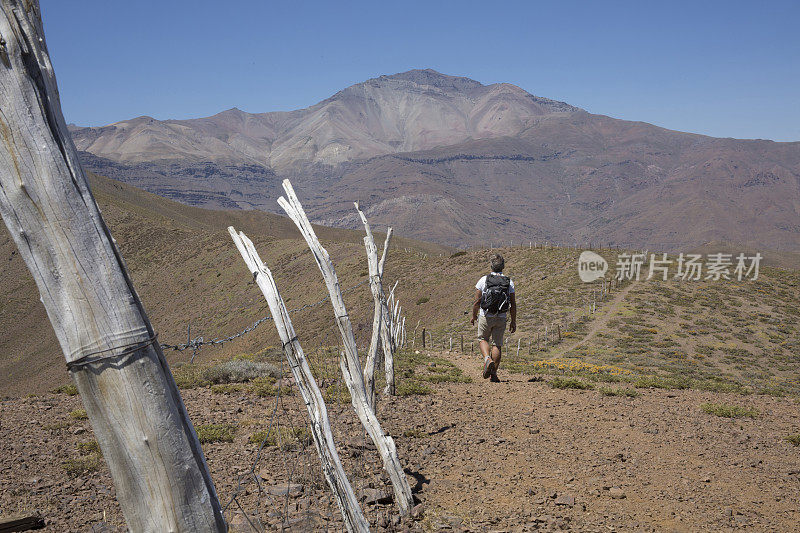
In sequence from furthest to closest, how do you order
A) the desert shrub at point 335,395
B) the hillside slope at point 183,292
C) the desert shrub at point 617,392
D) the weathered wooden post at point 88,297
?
the hillside slope at point 183,292 < the desert shrub at point 617,392 < the desert shrub at point 335,395 < the weathered wooden post at point 88,297

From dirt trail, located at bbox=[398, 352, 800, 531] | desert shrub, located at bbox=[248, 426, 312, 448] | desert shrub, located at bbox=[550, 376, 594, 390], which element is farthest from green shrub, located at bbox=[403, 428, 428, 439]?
desert shrub, located at bbox=[550, 376, 594, 390]

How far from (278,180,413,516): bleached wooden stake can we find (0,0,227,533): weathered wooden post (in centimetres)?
294

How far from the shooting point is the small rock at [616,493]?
5121mm

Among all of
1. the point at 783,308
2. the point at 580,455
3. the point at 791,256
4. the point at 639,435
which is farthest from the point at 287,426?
the point at 791,256

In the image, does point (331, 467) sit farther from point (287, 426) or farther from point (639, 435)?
point (639, 435)

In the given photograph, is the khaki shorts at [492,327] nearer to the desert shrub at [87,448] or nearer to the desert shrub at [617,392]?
the desert shrub at [617,392]

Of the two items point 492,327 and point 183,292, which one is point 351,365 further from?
point 183,292

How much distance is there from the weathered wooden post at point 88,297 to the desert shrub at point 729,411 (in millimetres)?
8857

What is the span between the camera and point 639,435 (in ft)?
23.5

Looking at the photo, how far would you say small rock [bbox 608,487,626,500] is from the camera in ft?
16.8

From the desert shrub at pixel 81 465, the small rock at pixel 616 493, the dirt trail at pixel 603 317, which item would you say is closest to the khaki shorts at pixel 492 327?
the small rock at pixel 616 493

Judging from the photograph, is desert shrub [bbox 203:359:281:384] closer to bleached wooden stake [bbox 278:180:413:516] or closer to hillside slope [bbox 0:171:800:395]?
bleached wooden stake [bbox 278:180:413:516]

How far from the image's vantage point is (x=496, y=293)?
8.96 metres

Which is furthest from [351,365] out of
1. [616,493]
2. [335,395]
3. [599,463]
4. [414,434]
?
[335,395]
